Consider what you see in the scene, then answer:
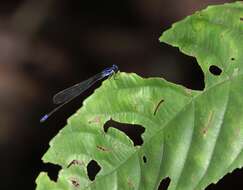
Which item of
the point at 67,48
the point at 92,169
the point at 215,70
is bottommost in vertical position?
the point at 67,48

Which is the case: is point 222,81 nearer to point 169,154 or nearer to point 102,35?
point 169,154

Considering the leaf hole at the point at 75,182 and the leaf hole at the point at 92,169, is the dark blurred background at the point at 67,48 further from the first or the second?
the leaf hole at the point at 75,182

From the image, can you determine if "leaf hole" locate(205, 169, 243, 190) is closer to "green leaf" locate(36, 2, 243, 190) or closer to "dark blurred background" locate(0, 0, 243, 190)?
"dark blurred background" locate(0, 0, 243, 190)

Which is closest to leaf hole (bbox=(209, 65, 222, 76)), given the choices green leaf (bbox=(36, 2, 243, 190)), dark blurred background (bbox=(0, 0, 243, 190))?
green leaf (bbox=(36, 2, 243, 190))

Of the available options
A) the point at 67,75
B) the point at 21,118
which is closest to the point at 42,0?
the point at 67,75

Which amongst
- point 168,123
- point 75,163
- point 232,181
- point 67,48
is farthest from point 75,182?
point 67,48

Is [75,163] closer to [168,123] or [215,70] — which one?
[168,123]
